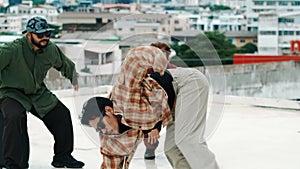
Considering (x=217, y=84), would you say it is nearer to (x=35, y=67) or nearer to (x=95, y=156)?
(x=95, y=156)

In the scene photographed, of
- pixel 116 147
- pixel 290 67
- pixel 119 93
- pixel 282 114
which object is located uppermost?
pixel 119 93

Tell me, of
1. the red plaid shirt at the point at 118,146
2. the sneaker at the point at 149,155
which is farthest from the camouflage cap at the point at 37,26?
the sneaker at the point at 149,155

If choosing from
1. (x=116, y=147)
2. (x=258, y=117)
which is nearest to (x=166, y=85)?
(x=116, y=147)

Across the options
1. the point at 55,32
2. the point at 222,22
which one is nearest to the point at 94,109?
the point at 55,32

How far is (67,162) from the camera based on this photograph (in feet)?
16.8

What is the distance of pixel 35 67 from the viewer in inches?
193

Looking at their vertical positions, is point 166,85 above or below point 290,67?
above

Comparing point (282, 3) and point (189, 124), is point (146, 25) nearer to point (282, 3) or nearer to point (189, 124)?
point (189, 124)

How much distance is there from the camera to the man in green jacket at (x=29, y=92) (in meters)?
4.74

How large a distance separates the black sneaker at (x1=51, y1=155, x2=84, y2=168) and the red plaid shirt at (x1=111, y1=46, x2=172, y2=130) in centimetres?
101

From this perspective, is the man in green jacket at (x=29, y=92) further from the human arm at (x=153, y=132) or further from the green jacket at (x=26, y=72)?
the human arm at (x=153, y=132)

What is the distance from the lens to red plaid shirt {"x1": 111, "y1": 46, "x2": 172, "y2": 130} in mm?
4137

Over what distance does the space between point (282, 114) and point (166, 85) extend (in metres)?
3.52

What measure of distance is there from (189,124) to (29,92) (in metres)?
1.11
